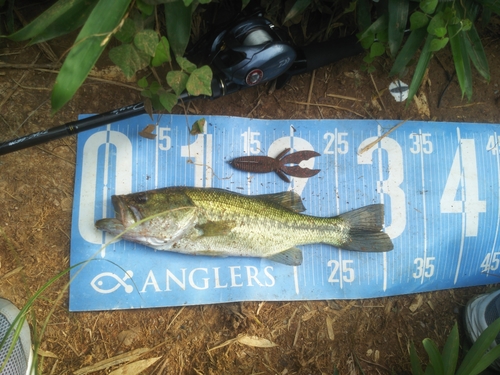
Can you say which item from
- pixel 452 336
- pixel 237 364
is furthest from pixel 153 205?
pixel 452 336

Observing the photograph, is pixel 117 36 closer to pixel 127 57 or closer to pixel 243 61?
pixel 127 57

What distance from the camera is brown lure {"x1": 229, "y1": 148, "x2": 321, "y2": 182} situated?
8.36ft

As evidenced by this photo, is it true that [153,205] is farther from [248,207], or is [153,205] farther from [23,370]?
[23,370]

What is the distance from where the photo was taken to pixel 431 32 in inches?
79.4

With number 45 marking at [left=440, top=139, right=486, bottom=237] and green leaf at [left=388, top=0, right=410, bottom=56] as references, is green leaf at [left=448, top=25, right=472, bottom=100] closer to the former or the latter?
green leaf at [left=388, top=0, right=410, bottom=56]

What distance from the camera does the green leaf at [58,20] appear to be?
1.64 m

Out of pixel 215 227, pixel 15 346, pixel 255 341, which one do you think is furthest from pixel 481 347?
pixel 15 346

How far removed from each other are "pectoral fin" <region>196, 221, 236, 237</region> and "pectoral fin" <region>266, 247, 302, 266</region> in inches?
14.4

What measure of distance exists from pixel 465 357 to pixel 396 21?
2015mm

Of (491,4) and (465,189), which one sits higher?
(491,4)

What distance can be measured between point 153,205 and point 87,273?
67cm

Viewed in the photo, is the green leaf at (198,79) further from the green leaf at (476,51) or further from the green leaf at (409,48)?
the green leaf at (476,51)

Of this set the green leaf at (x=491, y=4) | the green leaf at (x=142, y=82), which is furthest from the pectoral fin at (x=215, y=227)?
the green leaf at (x=491, y=4)

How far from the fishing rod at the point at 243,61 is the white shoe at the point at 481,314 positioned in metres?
1.92
